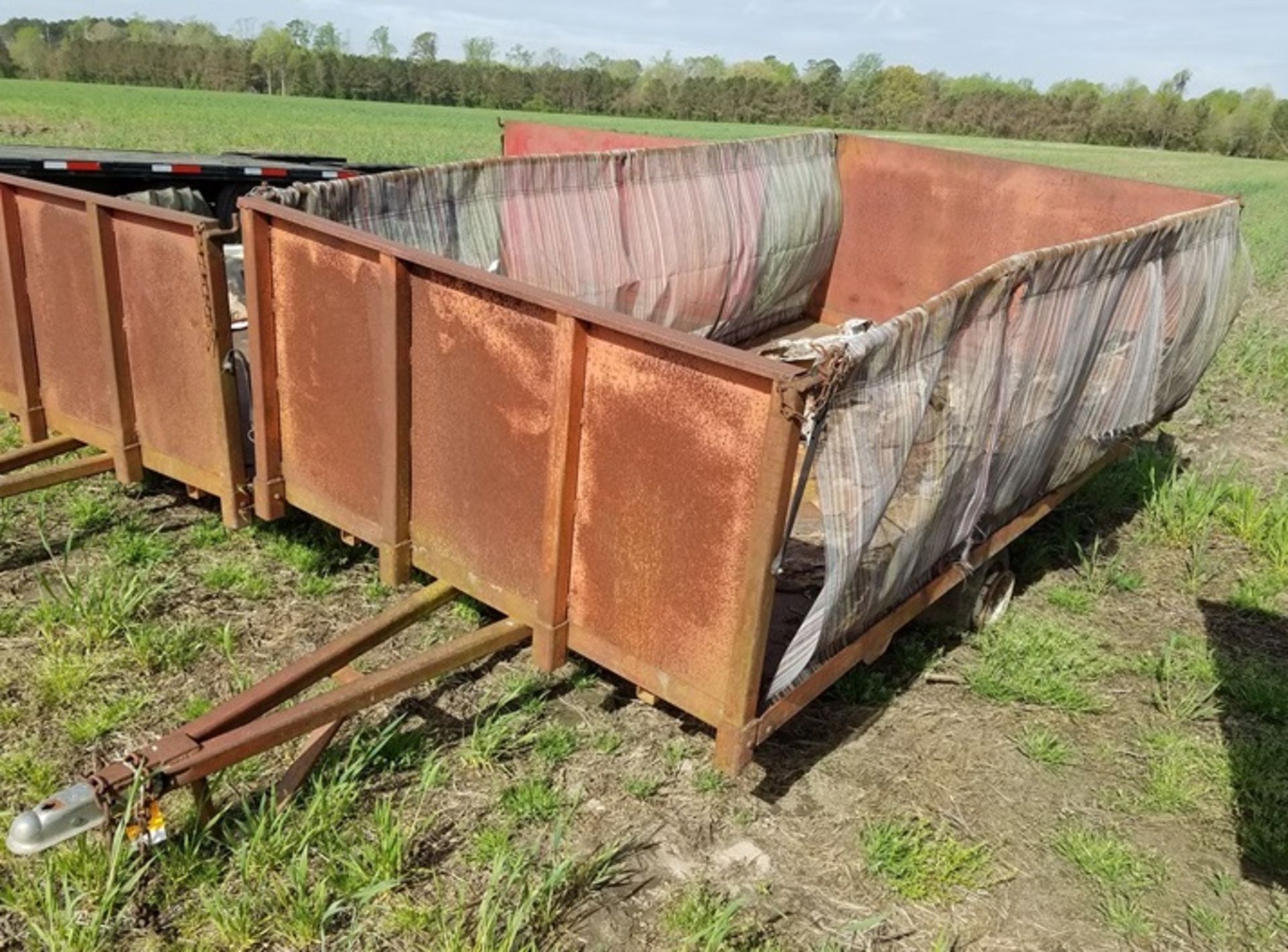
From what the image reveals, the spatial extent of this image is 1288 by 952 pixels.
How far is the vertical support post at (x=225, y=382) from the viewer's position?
3.30 metres

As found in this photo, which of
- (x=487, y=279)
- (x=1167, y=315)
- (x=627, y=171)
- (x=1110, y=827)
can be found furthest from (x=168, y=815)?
(x=1167, y=315)

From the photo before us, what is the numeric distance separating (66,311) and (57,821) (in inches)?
94.4

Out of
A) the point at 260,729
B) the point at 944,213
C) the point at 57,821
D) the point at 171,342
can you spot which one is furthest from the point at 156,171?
A: the point at 944,213

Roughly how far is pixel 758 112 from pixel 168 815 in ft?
213

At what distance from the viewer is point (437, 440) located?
10.3 ft

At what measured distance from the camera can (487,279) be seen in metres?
2.80

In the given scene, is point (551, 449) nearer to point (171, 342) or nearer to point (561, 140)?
point (171, 342)

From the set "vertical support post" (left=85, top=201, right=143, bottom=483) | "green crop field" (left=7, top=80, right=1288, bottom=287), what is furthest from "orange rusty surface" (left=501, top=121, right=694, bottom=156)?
"green crop field" (left=7, top=80, right=1288, bottom=287)

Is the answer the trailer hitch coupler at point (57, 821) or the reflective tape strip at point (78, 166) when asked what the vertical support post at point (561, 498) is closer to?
the trailer hitch coupler at point (57, 821)

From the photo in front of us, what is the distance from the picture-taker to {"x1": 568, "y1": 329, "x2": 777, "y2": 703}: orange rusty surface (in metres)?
2.46

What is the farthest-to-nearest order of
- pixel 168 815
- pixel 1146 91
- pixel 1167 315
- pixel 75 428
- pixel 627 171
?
pixel 1146 91 < pixel 627 171 < pixel 1167 315 < pixel 75 428 < pixel 168 815

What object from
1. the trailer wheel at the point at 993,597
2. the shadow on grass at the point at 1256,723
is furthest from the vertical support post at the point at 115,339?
the shadow on grass at the point at 1256,723

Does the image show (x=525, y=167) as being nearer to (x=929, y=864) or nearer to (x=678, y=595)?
(x=678, y=595)

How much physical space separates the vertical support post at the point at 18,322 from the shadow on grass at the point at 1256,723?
4693mm
